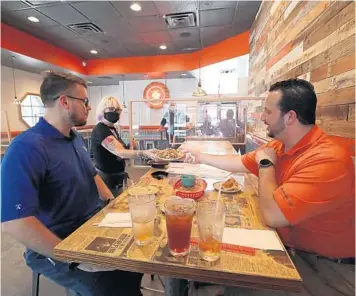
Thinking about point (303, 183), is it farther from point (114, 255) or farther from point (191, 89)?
point (191, 89)

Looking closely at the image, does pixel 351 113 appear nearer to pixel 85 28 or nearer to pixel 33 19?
pixel 85 28

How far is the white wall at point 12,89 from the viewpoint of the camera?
633cm

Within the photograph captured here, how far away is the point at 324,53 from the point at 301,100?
57 cm

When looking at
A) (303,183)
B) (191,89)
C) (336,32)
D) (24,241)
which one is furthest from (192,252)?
(191,89)

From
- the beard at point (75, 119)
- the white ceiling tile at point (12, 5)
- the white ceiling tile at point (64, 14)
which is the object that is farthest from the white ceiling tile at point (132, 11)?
the beard at point (75, 119)

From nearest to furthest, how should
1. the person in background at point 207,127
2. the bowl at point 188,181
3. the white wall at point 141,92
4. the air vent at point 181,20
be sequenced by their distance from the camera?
Result: 1. the bowl at point 188,181
2. the air vent at point 181,20
3. the person in background at point 207,127
4. the white wall at point 141,92

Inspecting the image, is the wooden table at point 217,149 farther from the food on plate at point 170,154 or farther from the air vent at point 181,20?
the air vent at point 181,20

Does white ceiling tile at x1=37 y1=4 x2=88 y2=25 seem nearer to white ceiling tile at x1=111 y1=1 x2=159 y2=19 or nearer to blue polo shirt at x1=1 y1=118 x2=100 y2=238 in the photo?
white ceiling tile at x1=111 y1=1 x2=159 y2=19

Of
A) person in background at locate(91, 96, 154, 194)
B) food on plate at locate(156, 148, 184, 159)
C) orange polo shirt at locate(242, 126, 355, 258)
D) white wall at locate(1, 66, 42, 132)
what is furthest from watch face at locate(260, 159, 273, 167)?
white wall at locate(1, 66, 42, 132)

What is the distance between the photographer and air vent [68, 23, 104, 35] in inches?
166

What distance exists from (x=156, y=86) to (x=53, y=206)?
317 inches

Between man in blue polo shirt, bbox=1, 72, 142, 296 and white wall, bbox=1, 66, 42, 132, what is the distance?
579 cm

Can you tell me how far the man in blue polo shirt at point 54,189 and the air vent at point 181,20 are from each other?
10.1 ft

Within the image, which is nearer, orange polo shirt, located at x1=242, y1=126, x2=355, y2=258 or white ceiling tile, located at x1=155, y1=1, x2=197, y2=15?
orange polo shirt, located at x1=242, y1=126, x2=355, y2=258
